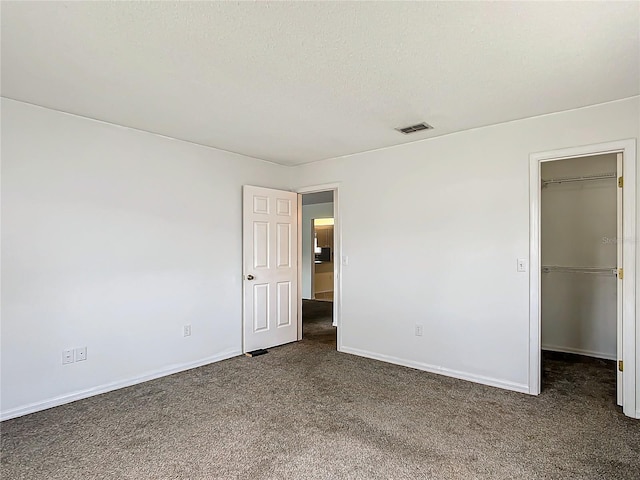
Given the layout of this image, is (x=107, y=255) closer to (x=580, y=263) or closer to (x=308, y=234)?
(x=580, y=263)

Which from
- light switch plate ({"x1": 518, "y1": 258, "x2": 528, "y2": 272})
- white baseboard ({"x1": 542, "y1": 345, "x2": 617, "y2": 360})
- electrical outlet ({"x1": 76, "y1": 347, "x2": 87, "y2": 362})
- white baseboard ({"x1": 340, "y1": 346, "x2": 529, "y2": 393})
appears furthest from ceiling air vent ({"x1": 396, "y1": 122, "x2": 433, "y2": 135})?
electrical outlet ({"x1": 76, "y1": 347, "x2": 87, "y2": 362})

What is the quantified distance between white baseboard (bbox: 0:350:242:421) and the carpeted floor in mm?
79

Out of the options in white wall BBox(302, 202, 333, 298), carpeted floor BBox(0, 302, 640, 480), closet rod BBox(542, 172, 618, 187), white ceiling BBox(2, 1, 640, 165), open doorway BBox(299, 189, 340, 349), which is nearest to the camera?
white ceiling BBox(2, 1, 640, 165)

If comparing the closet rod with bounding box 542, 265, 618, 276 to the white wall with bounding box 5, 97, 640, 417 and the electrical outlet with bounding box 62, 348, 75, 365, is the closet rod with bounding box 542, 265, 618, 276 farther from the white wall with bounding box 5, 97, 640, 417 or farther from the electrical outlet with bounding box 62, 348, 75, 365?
the electrical outlet with bounding box 62, 348, 75, 365

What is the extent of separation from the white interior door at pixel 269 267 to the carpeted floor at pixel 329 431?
94cm

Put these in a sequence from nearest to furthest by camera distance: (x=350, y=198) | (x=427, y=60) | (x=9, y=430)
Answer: (x=427, y=60) → (x=9, y=430) → (x=350, y=198)

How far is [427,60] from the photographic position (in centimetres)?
218

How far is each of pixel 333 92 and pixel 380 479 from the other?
2.44 meters

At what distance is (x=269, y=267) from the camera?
183 inches

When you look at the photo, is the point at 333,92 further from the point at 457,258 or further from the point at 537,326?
the point at 537,326

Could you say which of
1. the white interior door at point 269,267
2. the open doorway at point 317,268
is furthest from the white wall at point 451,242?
the open doorway at point 317,268

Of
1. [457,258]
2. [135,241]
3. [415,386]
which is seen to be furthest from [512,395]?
[135,241]

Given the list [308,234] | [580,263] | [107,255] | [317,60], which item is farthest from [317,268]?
[317,60]

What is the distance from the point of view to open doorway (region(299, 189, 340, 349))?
6.04 meters
